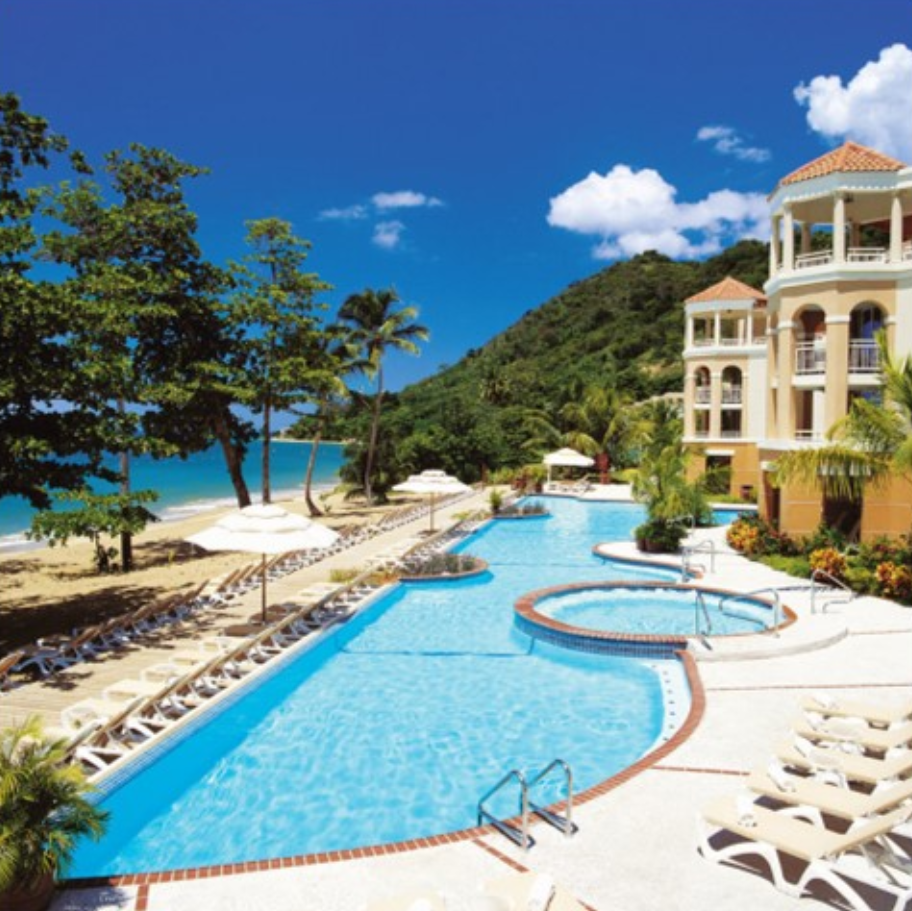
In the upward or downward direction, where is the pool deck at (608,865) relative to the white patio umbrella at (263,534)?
downward

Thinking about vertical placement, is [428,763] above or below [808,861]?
below

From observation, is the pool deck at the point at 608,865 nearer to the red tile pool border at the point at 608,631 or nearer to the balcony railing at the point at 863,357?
the red tile pool border at the point at 608,631

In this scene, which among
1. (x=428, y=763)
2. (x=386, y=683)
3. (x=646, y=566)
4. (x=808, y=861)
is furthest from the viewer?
(x=646, y=566)

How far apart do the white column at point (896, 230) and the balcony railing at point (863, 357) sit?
2324 millimetres

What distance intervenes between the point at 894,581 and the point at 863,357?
7908 mm

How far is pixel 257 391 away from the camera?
23734 millimetres

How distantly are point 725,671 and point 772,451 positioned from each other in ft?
40.9

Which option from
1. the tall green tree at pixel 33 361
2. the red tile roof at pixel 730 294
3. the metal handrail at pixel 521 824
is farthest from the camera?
the red tile roof at pixel 730 294

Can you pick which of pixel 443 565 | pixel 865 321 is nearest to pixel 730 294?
pixel 865 321

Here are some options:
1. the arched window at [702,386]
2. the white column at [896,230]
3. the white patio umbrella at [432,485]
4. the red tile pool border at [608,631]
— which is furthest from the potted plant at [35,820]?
the arched window at [702,386]

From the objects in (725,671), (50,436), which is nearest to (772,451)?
(725,671)

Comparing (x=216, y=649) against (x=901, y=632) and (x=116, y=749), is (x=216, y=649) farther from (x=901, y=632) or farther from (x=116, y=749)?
(x=901, y=632)

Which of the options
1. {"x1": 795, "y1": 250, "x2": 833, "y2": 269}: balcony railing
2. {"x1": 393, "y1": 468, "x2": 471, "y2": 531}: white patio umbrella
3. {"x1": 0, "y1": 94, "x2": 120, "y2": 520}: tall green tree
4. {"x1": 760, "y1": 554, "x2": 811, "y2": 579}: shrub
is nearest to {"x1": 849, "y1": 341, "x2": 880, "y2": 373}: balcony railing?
{"x1": 795, "y1": 250, "x2": 833, "y2": 269}: balcony railing

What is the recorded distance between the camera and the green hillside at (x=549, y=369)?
137 ft
